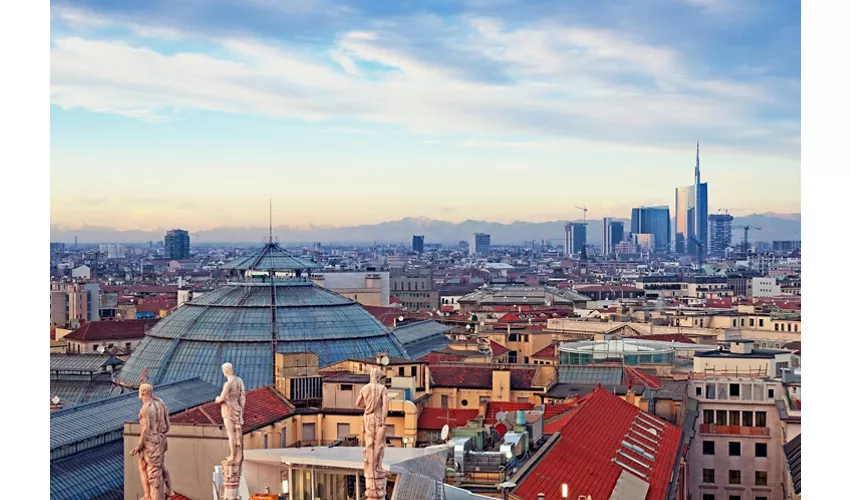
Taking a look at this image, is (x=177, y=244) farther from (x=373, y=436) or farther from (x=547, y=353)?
(x=373, y=436)

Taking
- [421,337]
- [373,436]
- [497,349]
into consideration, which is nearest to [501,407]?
[373,436]

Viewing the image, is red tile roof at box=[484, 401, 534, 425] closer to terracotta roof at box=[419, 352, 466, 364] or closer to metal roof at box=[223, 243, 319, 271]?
terracotta roof at box=[419, 352, 466, 364]

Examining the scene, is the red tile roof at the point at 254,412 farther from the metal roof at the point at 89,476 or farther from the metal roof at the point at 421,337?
the metal roof at the point at 421,337

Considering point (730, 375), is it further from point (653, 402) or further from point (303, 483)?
point (303, 483)

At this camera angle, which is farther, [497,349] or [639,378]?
[497,349]

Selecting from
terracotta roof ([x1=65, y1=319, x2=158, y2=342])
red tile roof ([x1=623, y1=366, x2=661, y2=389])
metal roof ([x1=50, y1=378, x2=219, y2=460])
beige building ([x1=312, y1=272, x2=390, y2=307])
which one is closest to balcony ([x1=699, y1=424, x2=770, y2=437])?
red tile roof ([x1=623, y1=366, x2=661, y2=389])

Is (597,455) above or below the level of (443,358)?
above
